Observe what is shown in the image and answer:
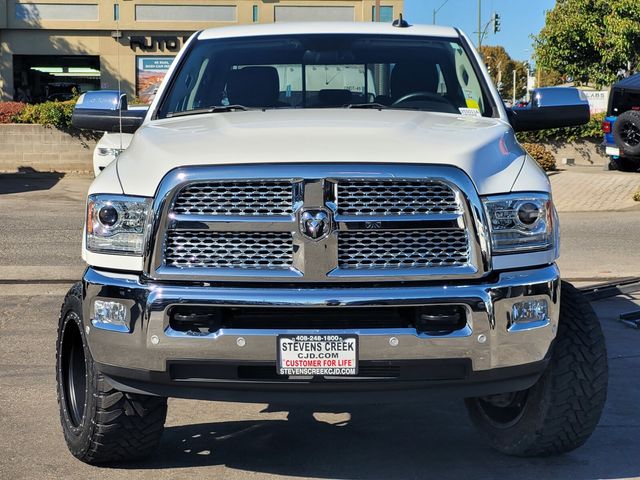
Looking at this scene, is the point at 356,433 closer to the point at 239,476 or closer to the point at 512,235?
the point at 239,476

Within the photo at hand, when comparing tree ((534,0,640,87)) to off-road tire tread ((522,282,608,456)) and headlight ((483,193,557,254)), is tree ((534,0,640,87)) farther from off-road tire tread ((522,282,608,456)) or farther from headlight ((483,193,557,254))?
headlight ((483,193,557,254))

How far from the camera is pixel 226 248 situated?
160 inches

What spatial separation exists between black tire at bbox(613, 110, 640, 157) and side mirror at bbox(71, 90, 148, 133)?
16041 mm

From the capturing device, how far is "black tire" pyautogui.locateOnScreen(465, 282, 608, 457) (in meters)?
4.40

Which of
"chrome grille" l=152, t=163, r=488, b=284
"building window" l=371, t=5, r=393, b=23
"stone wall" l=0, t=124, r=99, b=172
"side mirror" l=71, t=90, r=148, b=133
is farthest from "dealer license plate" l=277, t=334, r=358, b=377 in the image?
"building window" l=371, t=5, r=393, b=23

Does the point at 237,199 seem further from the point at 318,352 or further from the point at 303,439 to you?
the point at 303,439

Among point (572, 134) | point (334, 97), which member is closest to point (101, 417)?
point (334, 97)

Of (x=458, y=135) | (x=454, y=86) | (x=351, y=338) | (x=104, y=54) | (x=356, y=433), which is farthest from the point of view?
(x=104, y=54)

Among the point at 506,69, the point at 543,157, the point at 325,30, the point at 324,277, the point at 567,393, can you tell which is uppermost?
the point at 325,30

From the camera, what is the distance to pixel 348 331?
3938 millimetres

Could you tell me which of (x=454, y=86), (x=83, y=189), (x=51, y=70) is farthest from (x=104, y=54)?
(x=454, y=86)

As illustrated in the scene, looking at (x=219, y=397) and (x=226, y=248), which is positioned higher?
(x=226, y=248)

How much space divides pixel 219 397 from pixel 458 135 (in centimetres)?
147

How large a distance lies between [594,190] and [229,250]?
16161mm
